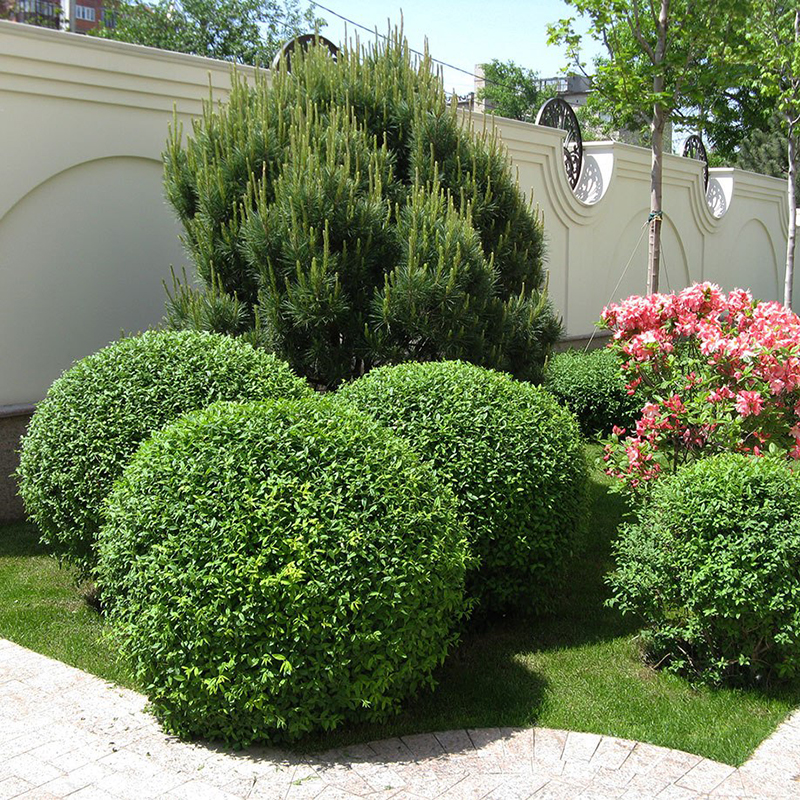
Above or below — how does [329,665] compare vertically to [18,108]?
below

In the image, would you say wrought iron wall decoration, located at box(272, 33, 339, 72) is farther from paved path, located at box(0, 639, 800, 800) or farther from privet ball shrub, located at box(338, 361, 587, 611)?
paved path, located at box(0, 639, 800, 800)

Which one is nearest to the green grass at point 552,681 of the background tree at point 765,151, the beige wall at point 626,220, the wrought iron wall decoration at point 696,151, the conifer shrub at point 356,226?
the conifer shrub at point 356,226

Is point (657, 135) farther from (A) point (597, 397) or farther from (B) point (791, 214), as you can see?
(B) point (791, 214)

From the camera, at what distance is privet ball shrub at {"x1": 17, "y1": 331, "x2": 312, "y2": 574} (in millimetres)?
5094

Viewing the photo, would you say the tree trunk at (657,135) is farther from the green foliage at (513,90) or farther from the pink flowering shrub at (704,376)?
the green foliage at (513,90)

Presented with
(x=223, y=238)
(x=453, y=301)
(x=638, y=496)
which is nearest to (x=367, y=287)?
(x=453, y=301)

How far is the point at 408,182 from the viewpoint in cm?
712

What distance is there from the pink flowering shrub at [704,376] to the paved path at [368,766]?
1.99m

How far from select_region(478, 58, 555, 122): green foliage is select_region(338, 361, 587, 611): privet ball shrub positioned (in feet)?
184

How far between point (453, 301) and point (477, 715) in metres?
2.88

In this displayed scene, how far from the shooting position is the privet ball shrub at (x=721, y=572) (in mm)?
4324

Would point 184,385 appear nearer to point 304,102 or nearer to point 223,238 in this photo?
point 223,238

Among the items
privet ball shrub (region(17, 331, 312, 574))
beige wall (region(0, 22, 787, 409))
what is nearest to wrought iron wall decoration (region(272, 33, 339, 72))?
beige wall (region(0, 22, 787, 409))

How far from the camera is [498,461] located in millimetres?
5008
